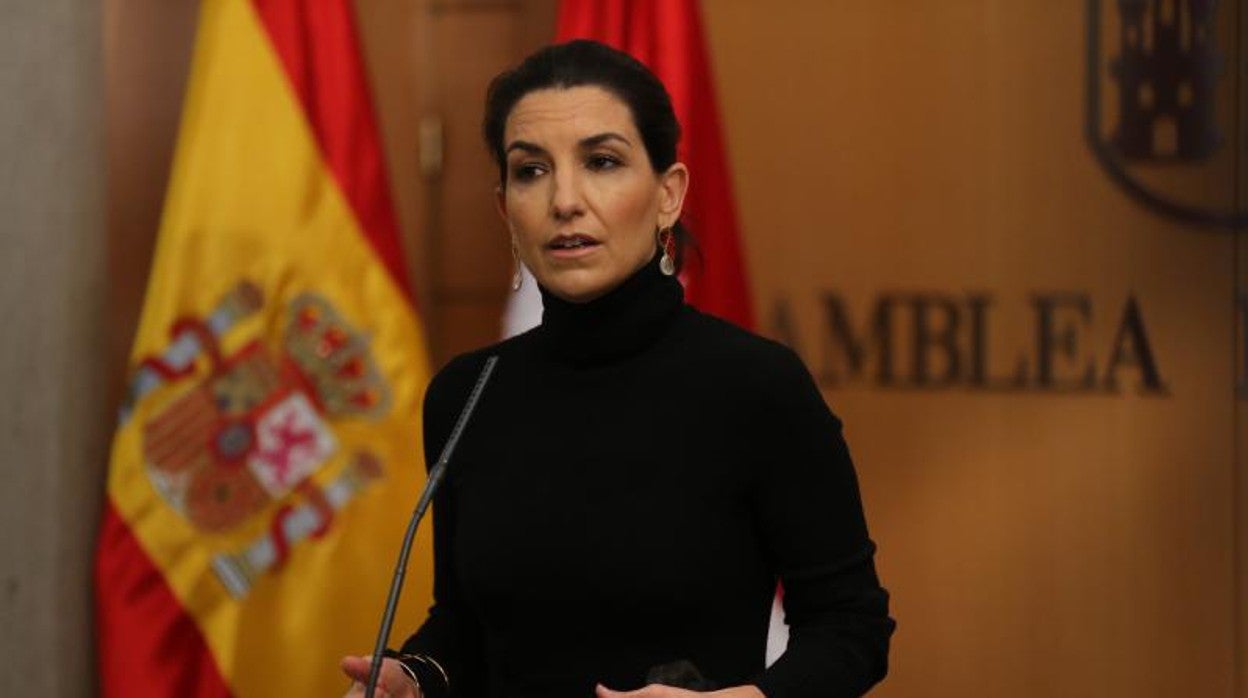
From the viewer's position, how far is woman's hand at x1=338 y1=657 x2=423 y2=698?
4.25 feet

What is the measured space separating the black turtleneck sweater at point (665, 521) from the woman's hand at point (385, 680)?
0.07 metres

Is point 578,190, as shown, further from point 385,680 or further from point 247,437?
point 247,437

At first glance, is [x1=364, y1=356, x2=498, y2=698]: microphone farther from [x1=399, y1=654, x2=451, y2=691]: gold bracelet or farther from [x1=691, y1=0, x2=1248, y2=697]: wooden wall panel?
[x1=691, y1=0, x2=1248, y2=697]: wooden wall panel

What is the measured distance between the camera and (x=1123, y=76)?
2715mm

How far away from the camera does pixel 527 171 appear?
4.55ft

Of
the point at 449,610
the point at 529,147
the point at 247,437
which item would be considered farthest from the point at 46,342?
the point at 529,147

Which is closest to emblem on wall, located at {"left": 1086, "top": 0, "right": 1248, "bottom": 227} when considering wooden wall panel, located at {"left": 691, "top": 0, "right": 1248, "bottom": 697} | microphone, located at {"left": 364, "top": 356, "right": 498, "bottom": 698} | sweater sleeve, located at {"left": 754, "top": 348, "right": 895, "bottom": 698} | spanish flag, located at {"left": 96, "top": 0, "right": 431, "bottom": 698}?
wooden wall panel, located at {"left": 691, "top": 0, "right": 1248, "bottom": 697}

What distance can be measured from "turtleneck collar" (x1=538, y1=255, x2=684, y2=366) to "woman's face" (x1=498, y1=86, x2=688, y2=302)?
1 centimetres

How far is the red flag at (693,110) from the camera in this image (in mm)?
2531

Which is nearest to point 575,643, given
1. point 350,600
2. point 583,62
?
point 583,62

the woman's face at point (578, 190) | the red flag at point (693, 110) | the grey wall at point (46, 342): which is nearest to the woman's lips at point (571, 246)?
the woman's face at point (578, 190)

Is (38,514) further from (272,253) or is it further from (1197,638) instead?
(1197,638)

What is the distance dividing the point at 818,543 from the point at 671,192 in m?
0.33

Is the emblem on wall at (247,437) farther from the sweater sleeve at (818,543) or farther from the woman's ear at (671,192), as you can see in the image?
the sweater sleeve at (818,543)
